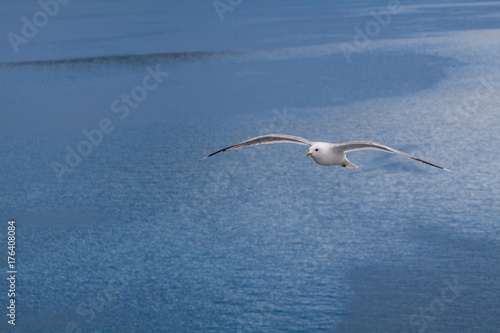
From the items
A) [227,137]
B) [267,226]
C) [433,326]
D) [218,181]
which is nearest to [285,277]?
[267,226]

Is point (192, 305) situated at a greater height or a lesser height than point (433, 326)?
greater

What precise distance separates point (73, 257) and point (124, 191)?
95.4ft

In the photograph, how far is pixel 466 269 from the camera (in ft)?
448

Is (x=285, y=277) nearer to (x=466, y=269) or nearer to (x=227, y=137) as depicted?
(x=466, y=269)

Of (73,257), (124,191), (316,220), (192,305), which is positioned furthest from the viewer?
(124,191)

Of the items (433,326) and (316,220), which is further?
(316,220)

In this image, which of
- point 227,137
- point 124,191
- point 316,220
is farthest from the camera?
point 227,137

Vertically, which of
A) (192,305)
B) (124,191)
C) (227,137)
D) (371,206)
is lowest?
(192,305)

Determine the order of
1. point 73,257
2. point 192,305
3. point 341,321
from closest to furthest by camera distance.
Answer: point 341,321
point 192,305
point 73,257

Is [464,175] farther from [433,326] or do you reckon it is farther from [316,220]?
[433,326]

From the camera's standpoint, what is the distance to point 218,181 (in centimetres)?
17838

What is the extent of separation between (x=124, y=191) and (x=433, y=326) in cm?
8554

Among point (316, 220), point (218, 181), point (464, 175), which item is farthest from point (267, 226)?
point (464, 175)

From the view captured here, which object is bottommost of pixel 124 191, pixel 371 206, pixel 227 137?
pixel 371 206
